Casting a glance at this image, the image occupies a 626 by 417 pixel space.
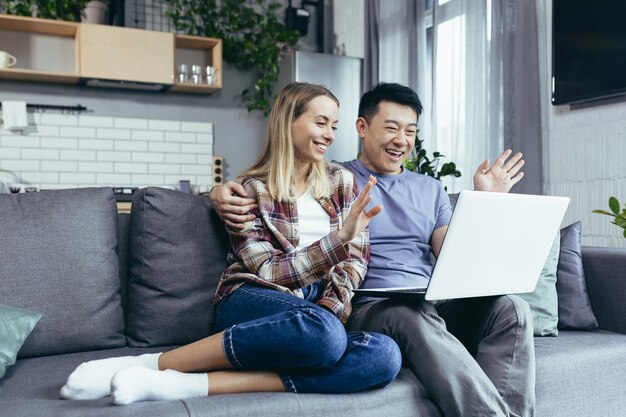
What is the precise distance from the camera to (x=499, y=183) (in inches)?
80.0

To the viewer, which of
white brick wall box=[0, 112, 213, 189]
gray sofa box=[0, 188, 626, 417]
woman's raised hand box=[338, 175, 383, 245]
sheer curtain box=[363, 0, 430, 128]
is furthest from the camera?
white brick wall box=[0, 112, 213, 189]

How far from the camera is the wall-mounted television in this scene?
107 inches

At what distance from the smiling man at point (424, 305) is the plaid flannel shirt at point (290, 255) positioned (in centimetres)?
6

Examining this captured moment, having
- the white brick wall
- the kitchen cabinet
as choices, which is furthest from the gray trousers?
the white brick wall

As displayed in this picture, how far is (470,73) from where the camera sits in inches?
140

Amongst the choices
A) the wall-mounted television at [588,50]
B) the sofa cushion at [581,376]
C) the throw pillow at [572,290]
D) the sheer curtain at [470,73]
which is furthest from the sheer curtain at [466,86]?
the sofa cushion at [581,376]

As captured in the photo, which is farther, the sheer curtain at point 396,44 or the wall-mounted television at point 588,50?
the sheer curtain at point 396,44

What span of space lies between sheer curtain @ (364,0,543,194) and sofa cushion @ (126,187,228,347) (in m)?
1.74

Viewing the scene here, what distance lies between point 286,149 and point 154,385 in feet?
2.77

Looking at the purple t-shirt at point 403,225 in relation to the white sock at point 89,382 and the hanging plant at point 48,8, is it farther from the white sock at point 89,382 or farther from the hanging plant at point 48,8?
the hanging plant at point 48,8

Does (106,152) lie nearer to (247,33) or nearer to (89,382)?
(247,33)

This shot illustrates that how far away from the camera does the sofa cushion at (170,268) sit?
1.88 metres

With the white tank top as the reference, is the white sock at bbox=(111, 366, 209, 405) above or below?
below

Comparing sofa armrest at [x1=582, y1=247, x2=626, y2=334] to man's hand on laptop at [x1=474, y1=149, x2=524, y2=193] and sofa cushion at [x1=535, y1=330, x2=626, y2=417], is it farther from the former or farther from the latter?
man's hand on laptop at [x1=474, y1=149, x2=524, y2=193]
